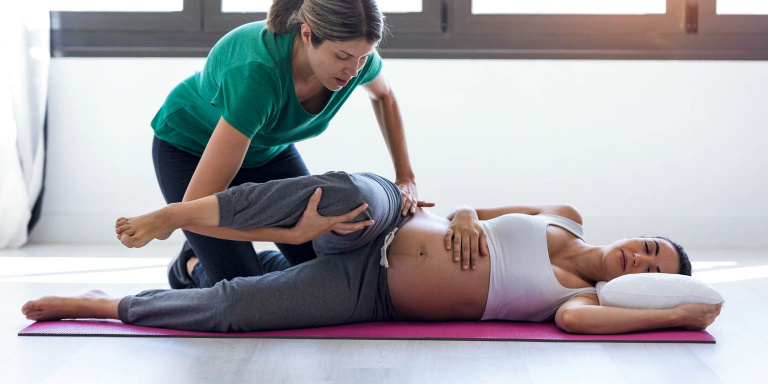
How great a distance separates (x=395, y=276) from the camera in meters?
2.26

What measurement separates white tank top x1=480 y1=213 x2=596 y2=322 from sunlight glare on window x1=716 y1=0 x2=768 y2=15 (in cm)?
231

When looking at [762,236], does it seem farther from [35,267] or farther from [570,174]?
[35,267]

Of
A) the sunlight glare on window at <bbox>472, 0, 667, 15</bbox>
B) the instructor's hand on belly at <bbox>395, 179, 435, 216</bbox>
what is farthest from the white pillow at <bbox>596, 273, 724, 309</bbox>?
the sunlight glare on window at <bbox>472, 0, 667, 15</bbox>

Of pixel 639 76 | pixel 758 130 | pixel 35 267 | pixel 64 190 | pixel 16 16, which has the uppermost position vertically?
pixel 16 16

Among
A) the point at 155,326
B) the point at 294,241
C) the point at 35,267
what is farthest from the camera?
the point at 35,267

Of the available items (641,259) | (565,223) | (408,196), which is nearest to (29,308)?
(408,196)

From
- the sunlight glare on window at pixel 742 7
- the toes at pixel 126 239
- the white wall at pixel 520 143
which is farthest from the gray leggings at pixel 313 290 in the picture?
the sunlight glare on window at pixel 742 7

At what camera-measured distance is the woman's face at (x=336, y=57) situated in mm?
1998

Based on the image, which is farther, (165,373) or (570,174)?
(570,174)

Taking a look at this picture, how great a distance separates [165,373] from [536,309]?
1044 millimetres

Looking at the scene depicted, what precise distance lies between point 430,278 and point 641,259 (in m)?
0.62

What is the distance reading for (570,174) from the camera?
4000 mm

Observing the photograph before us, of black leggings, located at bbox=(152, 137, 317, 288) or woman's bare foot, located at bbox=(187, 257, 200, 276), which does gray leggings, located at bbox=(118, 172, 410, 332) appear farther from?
woman's bare foot, located at bbox=(187, 257, 200, 276)

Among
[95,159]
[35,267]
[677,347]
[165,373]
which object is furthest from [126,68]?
[677,347]
